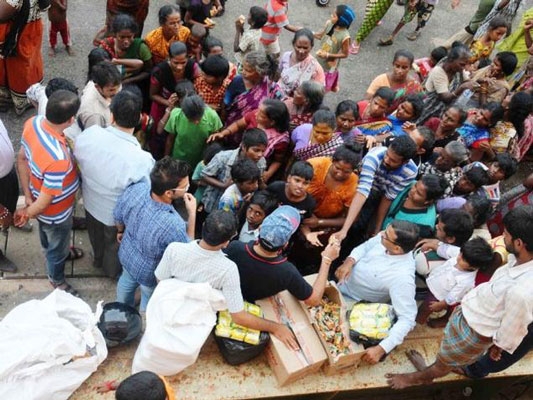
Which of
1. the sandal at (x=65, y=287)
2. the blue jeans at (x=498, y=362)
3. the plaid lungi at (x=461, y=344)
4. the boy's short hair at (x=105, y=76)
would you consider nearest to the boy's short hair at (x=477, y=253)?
the plaid lungi at (x=461, y=344)

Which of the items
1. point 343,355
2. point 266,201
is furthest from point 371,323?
point 266,201

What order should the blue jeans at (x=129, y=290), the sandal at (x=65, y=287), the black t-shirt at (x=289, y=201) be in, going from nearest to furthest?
the blue jeans at (x=129, y=290) → the black t-shirt at (x=289, y=201) → the sandal at (x=65, y=287)

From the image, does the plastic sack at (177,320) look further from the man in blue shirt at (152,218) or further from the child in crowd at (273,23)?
the child in crowd at (273,23)

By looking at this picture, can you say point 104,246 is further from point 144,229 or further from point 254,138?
point 254,138

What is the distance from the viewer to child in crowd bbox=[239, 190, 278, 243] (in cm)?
357

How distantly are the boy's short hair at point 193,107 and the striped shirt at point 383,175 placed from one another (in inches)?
50.9

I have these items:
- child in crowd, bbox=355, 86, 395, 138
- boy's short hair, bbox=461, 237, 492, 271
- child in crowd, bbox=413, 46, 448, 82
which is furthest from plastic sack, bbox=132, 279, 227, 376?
child in crowd, bbox=413, 46, 448, 82

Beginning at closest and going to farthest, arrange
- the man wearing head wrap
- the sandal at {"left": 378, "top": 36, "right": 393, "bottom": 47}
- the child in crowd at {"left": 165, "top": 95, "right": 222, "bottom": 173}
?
the man wearing head wrap
the child in crowd at {"left": 165, "top": 95, "right": 222, "bottom": 173}
the sandal at {"left": 378, "top": 36, "right": 393, "bottom": 47}

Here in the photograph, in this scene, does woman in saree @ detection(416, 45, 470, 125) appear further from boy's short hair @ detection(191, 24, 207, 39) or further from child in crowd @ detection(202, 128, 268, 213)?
boy's short hair @ detection(191, 24, 207, 39)

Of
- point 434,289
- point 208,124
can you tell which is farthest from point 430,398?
point 208,124

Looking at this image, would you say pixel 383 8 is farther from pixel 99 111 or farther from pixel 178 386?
pixel 178 386

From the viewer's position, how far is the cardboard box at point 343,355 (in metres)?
3.22

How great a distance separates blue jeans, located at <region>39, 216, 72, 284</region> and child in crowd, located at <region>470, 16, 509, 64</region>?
15.2ft

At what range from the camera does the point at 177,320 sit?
2.80m
